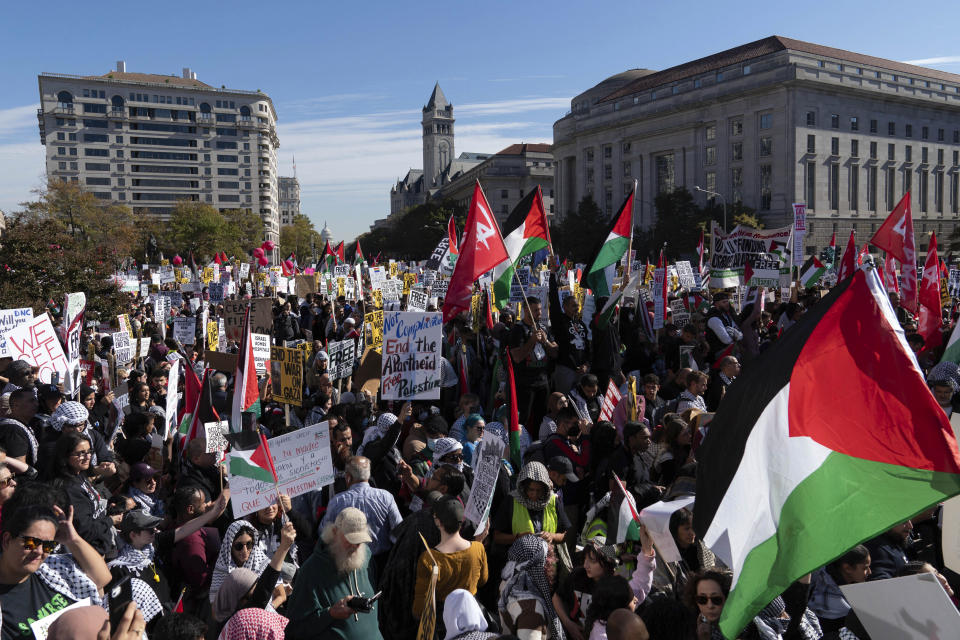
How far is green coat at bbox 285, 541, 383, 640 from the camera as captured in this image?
3.61m

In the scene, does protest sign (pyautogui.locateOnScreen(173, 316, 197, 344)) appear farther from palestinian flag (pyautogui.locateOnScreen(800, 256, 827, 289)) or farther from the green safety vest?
palestinian flag (pyautogui.locateOnScreen(800, 256, 827, 289))

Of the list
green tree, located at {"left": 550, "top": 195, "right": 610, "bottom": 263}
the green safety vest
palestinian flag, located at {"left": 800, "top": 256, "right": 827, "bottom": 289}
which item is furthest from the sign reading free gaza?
green tree, located at {"left": 550, "top": 195, "right": 610, "bottom": 263}

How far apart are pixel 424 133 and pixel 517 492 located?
179020 mm

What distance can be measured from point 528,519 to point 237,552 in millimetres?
1734

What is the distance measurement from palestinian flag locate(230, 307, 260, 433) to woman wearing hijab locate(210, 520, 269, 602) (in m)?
2.11

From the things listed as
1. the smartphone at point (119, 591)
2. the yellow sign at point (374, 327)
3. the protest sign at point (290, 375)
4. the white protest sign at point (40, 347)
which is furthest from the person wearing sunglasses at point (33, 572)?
the yellow sign at point (374, 327)

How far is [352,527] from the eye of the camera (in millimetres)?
3684

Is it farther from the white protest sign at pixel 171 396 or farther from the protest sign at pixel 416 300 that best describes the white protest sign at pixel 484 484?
the protest sign at pixel 416 300

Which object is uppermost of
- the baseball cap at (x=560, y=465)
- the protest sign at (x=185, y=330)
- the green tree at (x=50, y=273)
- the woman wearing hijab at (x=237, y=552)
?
the green tree at (x=50, y=273)

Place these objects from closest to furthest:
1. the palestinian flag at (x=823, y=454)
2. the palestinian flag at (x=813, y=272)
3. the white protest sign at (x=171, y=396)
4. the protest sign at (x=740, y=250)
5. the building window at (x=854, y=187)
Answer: the palestinian flag at (x=823, y=454), the white protest sign at (x=171, y=396), the protest sign at (x=740, y=250), the palestinian flag at (x=813, y=272), the building window at (x=854, y=187)

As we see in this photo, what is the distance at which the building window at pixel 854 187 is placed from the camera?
7038 cm

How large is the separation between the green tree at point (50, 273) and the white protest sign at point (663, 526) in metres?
16.6

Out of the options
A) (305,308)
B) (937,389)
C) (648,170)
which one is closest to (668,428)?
(937,389)

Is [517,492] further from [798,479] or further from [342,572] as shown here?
[798,479]
